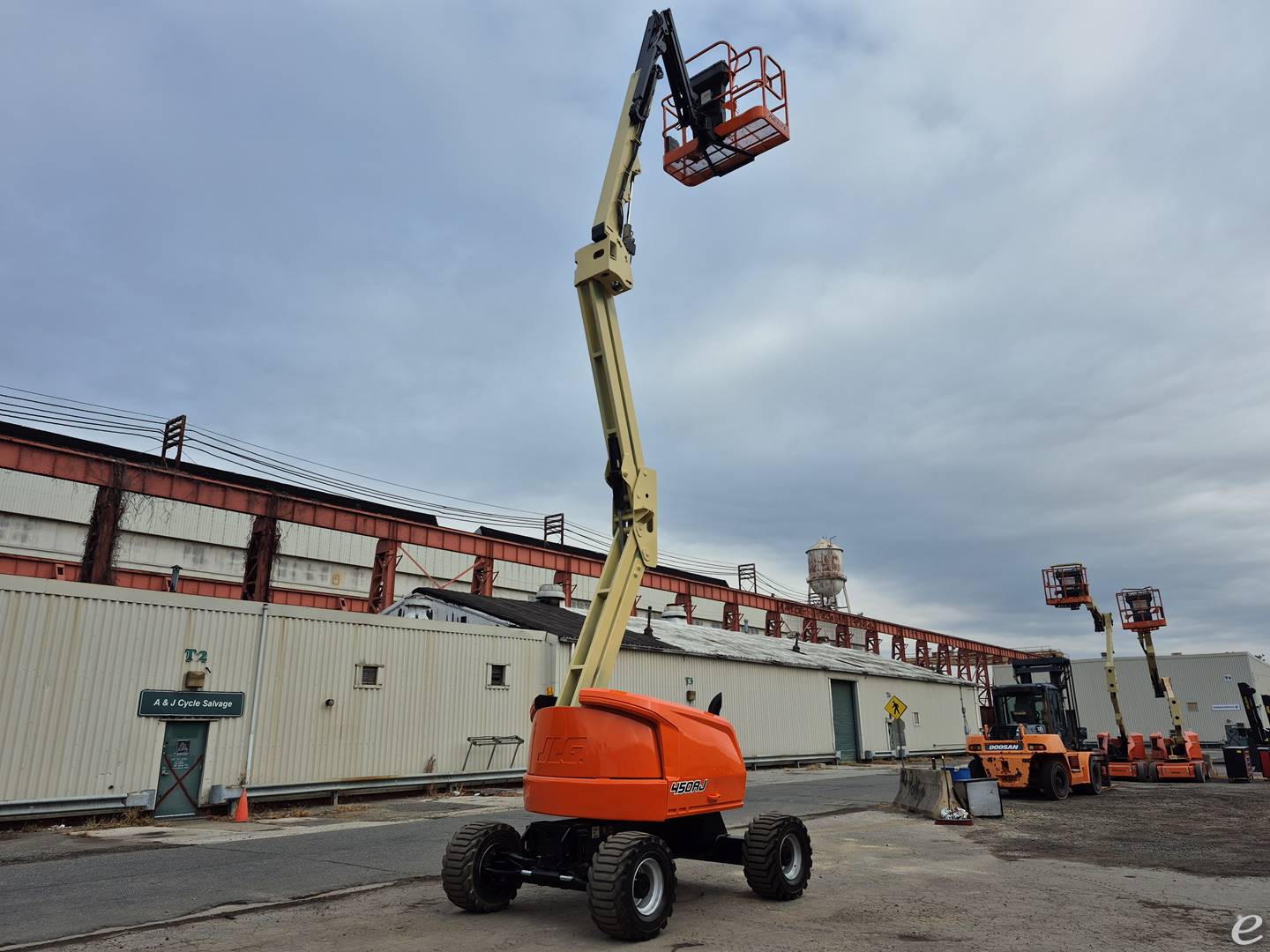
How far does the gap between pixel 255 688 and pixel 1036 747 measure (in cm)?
1724

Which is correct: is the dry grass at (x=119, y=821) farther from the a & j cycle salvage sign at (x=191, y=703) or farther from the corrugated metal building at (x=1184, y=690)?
the corrugated metal building at (x=1184, y=690)

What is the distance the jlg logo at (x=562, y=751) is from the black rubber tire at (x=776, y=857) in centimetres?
197

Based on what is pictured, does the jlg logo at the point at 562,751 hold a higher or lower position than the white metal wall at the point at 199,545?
lower

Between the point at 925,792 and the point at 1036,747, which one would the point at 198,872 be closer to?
the point at 925,792

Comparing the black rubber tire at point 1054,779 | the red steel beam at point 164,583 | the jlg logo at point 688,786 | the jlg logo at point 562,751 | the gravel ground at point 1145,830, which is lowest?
the gravel ground at point 1145,830

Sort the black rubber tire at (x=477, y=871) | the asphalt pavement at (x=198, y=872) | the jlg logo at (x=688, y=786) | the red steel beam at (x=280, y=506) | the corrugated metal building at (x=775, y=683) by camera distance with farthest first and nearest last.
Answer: the corrugated metal building at (x=775, y=683), the red steel beam at (x=280, y=506), the asphalt pavement at (x=198, y=872), the black rubber tire at (x=477, y=871), the jlg logo at (x=688, y=786)

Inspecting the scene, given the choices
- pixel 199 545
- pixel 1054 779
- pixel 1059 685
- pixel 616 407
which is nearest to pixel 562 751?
pixel 616 407

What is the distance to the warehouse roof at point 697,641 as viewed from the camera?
25550 millimetres

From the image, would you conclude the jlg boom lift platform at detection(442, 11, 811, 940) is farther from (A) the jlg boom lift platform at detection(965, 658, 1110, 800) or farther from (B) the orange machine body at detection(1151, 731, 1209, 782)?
(B) the orange machine body at detection(1151, 731, 1209, 782)

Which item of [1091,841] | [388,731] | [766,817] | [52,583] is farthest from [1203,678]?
[52,583]

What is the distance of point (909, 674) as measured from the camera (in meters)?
40.6

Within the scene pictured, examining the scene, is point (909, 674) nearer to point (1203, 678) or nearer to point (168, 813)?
point (1203, 678)

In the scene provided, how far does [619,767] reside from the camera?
6.91 m

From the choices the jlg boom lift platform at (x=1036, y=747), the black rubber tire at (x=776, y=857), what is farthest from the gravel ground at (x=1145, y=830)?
the black rubber tire at (x=776, y=857)
